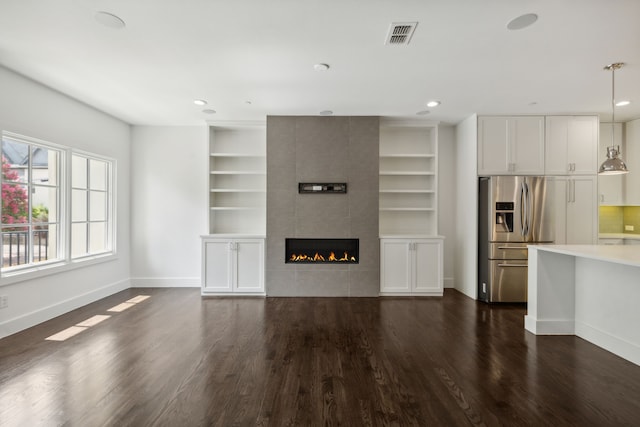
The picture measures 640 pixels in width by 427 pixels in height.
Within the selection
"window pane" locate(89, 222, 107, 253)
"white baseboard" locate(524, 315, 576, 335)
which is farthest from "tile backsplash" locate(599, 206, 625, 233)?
"window pane" locate(89, 222, 107, 253)

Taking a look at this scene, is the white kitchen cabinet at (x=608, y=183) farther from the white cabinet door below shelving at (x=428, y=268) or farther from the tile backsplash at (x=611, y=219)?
the white cabinet door below shelving at (x=428, y=268)

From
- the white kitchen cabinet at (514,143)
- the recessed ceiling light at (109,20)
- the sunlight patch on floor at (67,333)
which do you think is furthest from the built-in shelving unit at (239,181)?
the white kitchen cabinet at (514,143)

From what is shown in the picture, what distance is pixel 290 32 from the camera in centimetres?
249

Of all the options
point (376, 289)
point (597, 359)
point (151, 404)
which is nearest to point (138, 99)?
point (151, 404)

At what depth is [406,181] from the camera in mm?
5242

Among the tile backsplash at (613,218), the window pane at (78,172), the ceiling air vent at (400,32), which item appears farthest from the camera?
the tile backsplash at (613,218)

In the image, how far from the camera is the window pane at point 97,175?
4629 mm

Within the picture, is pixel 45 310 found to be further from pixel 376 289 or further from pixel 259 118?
pixel 376 289

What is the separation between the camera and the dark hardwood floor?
1922 millimetres

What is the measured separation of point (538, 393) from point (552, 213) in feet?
10.1

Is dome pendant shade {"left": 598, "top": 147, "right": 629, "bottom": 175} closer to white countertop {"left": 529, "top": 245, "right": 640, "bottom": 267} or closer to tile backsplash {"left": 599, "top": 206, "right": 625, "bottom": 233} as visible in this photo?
white countertop {"left": 529, "top": 245, "right": 640, "bottom": 267}

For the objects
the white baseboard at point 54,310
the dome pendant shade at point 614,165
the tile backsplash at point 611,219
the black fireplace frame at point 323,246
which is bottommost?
the white baseboard at point 54,310

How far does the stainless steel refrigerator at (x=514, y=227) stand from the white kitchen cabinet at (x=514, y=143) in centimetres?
29

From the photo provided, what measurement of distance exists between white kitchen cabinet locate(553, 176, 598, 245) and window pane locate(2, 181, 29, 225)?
6857mm
